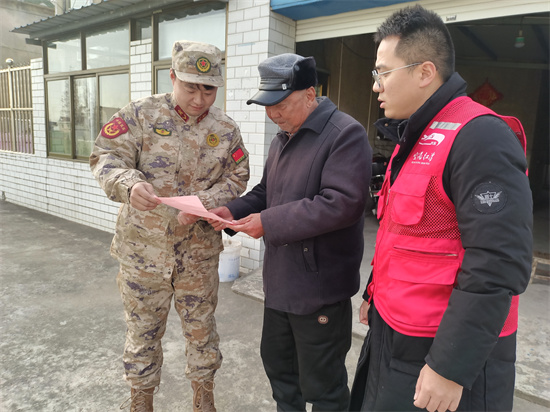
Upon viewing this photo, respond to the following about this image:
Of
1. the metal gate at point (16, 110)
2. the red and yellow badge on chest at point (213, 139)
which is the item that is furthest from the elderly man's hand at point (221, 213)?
the metal gate at point (16, 110)

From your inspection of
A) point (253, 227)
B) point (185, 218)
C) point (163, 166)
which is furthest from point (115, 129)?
point (253, 227)

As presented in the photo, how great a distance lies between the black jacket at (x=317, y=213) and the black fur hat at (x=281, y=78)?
0.51ft

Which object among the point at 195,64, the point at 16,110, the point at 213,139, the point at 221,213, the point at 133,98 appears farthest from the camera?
the point at 16,110

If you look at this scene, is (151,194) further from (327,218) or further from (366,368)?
(366,368)

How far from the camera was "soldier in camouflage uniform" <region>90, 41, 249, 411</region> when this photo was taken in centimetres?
188

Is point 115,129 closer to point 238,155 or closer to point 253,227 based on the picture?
point 238,155

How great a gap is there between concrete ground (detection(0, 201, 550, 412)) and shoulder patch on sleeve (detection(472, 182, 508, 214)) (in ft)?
6.24

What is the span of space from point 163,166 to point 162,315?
0.81 meters

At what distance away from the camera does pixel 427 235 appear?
1127 mm

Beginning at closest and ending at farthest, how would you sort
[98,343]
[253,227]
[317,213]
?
[317,213]
[253,227]
[98,343]

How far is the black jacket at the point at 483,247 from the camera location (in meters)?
0.95

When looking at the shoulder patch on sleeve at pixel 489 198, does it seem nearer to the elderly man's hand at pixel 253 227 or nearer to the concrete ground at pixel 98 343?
the elderly man's hand at pixel 253 227

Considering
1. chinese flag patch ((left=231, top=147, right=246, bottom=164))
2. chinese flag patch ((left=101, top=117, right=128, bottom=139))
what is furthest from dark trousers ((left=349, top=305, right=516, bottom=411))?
chinese flag patch ((left=101, top=117, right=128, bottom=139))

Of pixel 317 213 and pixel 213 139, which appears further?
pixel 213 139
